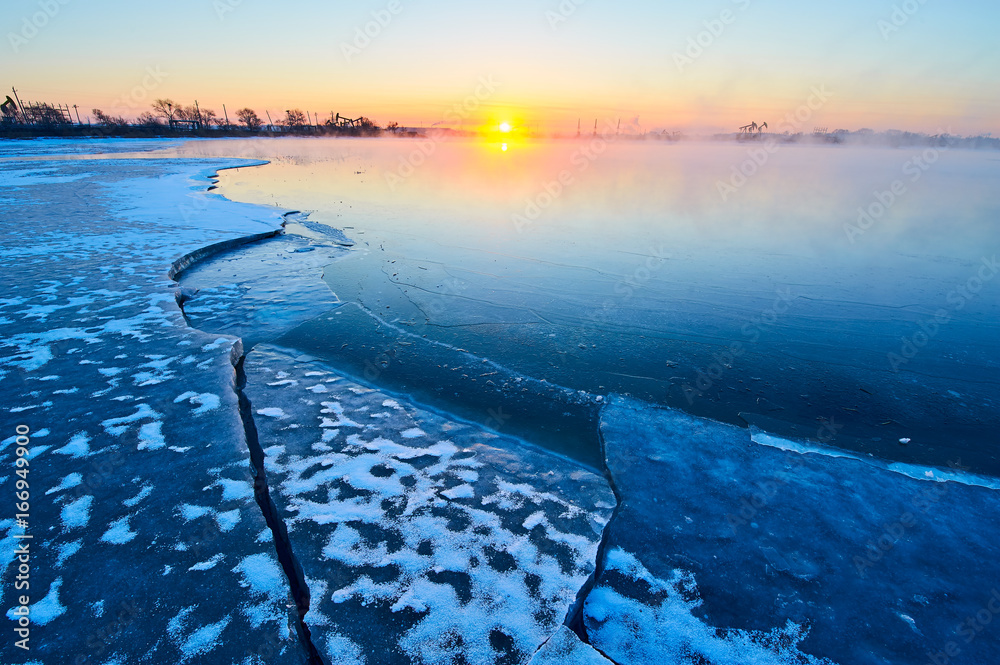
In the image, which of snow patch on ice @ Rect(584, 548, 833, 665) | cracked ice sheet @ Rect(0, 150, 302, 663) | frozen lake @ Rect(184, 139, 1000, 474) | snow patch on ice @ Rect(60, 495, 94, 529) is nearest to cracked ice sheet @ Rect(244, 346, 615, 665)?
snow patch on ice @ Rect(584, 548, 833, 665)

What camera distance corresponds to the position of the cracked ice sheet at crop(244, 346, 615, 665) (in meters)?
2.45

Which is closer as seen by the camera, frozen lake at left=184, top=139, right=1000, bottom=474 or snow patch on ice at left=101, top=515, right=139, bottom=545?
snow patch on ice at left=101, top=515, right=139, bottom=545

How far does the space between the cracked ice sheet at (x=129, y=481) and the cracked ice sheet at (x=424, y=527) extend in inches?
13.0

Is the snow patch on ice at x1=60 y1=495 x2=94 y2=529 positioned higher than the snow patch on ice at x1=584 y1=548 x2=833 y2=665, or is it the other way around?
the snow patch on ice at x1=60 y1=495 x2=94 y2=529

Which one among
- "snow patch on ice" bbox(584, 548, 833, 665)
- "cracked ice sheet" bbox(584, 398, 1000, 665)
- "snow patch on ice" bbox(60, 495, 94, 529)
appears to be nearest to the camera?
"snow patch on ice" bbox(584, 548, 833, 665)

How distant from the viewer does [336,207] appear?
54.6ft

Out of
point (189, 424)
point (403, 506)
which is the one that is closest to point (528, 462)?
point (403, 506)

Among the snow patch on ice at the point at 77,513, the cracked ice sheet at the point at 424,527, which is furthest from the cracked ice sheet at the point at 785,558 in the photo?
the snow patch on ice at the point at 77,513

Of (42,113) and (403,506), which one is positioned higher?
(42,113)

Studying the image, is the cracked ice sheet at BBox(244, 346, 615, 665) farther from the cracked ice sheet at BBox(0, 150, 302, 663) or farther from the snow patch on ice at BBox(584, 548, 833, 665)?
the cracked ice sheet at BBox(0, 150, 302, 663)

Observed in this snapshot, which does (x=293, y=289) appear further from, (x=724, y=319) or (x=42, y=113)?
(x=42, y=113)

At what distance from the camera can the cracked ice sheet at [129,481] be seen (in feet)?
7.63

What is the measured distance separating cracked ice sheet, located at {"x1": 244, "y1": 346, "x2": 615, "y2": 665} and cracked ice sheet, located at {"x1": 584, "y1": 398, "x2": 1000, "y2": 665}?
1.27 ft

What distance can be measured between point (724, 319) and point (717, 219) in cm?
956
